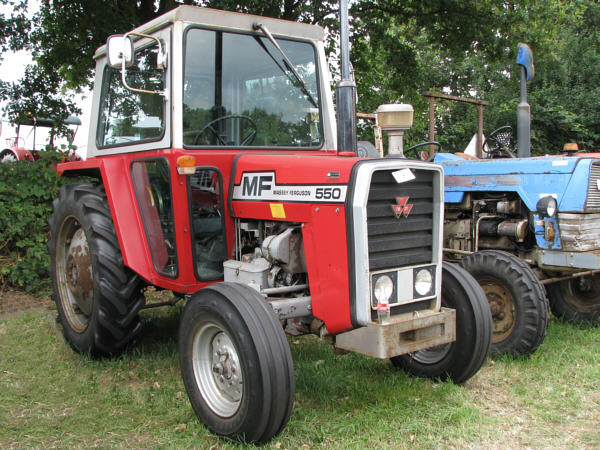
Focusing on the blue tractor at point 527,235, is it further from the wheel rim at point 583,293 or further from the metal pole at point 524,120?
the metal pole at point 524,120

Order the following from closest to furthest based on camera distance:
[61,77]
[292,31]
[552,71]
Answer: [292,31] < [61,77] < [552,71]

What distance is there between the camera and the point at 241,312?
2.77m

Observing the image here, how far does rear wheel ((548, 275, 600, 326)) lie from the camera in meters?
5.10

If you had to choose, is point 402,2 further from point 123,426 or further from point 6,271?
point 123,426

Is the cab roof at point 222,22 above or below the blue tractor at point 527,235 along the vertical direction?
above

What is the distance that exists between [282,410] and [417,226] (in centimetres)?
123

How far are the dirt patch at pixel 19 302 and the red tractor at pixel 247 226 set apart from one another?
4.98 feet

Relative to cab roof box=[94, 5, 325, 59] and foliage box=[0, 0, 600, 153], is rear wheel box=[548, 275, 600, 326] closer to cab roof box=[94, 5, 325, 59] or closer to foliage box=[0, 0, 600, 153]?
cab roof box=[94, 5, 325, 59]

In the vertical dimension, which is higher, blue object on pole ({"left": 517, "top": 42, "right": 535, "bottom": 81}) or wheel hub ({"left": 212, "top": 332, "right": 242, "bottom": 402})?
blue object on pole ({"left": 517, "top": 42, "right": 535, "bottom": 81})

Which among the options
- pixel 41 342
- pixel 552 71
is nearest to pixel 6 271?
pixel 41 342

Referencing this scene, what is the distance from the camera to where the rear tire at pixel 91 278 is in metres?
3.73

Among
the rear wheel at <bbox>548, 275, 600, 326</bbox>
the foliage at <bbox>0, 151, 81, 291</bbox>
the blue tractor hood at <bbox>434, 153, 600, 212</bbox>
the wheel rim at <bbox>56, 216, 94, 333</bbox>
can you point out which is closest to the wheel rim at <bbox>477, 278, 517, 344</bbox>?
the blue tractor hood at <bbox>434, 153, 600, 212</bbox>

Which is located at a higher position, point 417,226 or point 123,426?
point 417,226

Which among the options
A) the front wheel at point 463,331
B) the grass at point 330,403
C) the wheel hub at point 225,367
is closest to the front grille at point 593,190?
the grass at point 330,403
